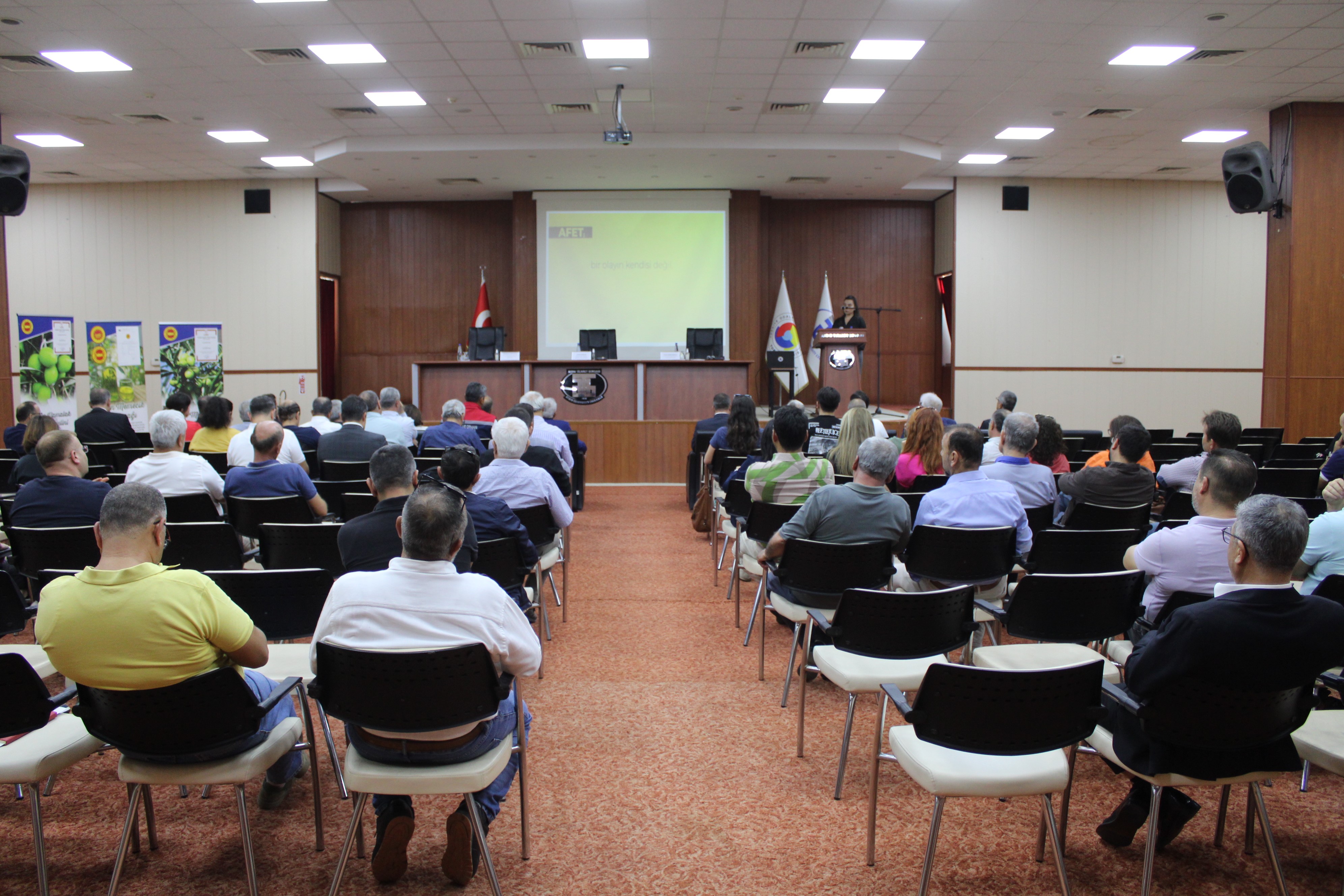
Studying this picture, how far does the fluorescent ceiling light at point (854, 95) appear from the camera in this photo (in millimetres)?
9500

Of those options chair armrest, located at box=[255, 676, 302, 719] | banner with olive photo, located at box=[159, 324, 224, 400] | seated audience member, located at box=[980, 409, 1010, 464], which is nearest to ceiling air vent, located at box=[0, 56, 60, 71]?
banner with olive photo, located at box=[159, 324, 224, 400]

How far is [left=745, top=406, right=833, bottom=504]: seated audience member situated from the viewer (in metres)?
4.70

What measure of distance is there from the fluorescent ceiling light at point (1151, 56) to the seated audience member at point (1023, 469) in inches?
232

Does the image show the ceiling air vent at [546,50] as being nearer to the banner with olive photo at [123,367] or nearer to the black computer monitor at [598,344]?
the black computer monitor at [598,344]

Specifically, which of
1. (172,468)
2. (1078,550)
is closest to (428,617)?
(1078,550)

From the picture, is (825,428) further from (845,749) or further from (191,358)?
(191,358)

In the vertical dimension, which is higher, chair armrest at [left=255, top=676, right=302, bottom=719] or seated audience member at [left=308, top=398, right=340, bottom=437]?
seated audience member at [left=308, top=398, right=340, bottom=437]

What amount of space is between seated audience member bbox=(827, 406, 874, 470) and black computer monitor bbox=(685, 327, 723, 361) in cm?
734

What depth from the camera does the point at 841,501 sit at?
3688mm

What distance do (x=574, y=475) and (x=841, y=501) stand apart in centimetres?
546

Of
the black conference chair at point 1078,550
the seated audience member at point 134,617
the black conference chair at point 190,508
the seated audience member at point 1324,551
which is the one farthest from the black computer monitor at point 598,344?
the seated audience member at point 134,617

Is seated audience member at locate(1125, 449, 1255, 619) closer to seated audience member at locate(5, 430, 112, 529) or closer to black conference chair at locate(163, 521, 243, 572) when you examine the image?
black conference chair at locate(163, 521, 243, 572)

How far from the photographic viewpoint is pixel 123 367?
12.8 m

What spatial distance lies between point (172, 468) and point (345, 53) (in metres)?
5.35
